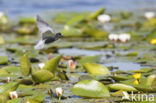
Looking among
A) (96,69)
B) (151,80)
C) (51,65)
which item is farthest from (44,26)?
(151,80)

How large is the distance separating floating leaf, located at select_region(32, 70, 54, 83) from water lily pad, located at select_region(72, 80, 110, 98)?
0.99ft

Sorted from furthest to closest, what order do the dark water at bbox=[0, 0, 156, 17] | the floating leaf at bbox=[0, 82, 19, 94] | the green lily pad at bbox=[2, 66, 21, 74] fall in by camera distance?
the dark water at bbox=[0, 0, 156, 17] < the green lily pad at bbox=[2, 66, 21, 74] < the floating leaf at bbox=[0, 82, 19, 94]

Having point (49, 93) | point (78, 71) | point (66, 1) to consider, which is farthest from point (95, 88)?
point (66, 1)

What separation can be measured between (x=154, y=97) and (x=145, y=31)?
3.45m

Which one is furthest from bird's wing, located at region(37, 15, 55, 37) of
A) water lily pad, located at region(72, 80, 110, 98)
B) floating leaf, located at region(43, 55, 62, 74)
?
water lily pad, located at region(72, 80, 110, 98)

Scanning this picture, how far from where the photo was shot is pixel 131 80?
3.08 m

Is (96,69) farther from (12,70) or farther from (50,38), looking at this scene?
(12,70)

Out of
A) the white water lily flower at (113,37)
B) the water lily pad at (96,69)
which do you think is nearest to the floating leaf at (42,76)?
the water lily pad at (96,69)

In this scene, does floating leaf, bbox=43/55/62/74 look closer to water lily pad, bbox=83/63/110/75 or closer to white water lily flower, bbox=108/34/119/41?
water lily pad, bbox=83/63/110/75

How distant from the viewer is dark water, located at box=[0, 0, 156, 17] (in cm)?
1005

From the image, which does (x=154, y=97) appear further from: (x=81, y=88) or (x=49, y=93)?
(x=49, y=93)

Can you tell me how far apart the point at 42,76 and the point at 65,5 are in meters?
7.97

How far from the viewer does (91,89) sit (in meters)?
2.82

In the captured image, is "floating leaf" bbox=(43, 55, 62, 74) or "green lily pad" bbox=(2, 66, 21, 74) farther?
"green lily pad" bbox=(2, 66, 21, 74)
